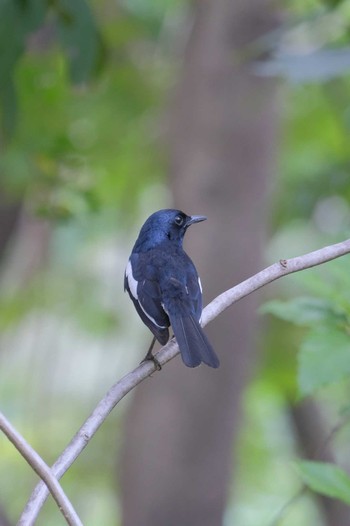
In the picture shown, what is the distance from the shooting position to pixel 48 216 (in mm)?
4227

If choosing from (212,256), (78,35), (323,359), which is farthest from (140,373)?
(212,256)

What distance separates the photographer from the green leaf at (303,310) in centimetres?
282

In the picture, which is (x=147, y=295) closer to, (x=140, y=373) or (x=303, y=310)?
(x=303, y=310)

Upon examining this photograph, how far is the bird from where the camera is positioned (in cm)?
254

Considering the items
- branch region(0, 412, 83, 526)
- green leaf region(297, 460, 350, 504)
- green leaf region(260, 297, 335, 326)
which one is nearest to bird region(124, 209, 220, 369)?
green leaf region(260, 297, 335, 326)

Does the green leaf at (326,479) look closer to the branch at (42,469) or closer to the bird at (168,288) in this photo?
the bird at (168,288)

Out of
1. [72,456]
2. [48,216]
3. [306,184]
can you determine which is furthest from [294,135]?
[72,456]

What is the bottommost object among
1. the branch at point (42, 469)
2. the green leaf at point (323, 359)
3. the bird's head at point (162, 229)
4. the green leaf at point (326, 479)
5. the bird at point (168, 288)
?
the green leaf at point (326, 479)

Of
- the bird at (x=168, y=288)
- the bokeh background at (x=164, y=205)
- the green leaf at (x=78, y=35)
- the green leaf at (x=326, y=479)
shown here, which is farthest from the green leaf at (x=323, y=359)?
the green leaf at (x=78, y=35)

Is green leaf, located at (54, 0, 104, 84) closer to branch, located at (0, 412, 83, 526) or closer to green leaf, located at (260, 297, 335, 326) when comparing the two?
green leaf, located at (260, 297, 335, 326)

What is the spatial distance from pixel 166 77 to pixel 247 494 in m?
4.33

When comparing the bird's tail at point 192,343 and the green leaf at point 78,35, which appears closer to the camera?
the bird's tail at point 192,343

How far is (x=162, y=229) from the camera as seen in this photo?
10.5 ft

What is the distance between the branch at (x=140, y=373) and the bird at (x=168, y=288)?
0.07 metres
